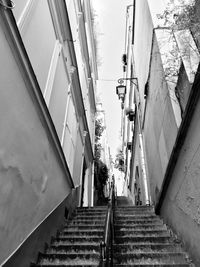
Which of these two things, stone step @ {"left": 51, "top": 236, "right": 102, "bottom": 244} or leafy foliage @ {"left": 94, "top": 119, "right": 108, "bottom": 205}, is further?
leafy foliage @ {"left": 94, "top": 119, "right": 108, "bottom": 205}

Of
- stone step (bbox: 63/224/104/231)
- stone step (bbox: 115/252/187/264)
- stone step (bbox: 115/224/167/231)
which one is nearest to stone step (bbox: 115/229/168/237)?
stone step (bbox: 115/224/167/231)

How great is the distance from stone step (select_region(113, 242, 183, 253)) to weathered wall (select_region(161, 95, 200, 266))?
24 cm

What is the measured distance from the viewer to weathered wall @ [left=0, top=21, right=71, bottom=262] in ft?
8.86

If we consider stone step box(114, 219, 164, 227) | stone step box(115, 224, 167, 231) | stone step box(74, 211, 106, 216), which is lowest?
stone step box(115, 224, 167, 231)

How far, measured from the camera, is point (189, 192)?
3787mm

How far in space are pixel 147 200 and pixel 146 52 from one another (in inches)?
224

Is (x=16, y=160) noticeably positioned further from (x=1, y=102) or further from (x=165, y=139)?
(x=165, y=139)

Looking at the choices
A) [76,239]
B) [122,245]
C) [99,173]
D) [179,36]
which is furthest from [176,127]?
[99,173]

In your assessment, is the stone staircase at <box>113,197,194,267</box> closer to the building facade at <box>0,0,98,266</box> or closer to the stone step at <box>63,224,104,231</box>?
the stone step at <box>63,224,104,231</box>

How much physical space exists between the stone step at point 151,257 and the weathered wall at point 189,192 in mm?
236

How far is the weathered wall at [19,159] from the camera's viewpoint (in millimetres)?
2699

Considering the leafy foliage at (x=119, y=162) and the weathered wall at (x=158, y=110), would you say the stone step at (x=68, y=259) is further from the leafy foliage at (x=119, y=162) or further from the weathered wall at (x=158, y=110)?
the leafy foliage at (x=119, y=162)

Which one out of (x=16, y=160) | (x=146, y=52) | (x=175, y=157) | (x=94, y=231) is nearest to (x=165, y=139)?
(x=175, y=157)

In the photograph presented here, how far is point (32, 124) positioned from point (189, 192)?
9.29 feet
